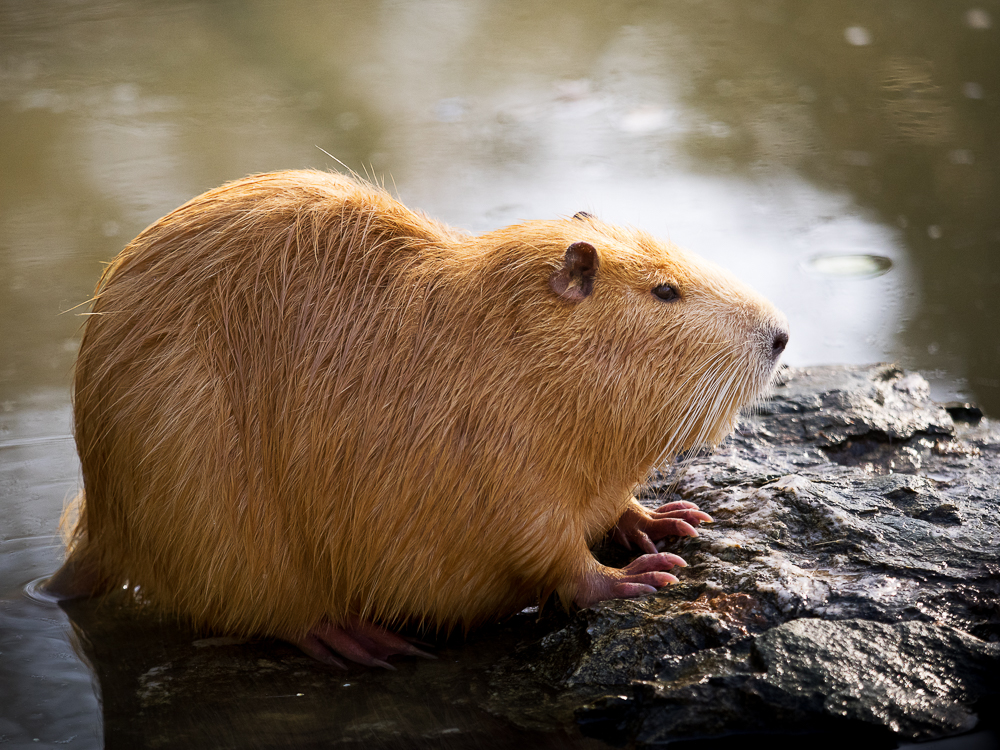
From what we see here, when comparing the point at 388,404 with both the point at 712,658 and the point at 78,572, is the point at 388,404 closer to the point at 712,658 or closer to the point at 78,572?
the point at 712,658

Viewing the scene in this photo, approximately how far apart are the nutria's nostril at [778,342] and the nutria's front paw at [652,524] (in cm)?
48

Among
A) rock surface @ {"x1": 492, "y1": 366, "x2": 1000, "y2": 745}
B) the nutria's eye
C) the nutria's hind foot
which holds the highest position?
the nutria's eye

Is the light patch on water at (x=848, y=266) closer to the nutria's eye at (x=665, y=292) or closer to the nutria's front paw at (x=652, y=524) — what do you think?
the nutria's front paw at (x=652, y=524)

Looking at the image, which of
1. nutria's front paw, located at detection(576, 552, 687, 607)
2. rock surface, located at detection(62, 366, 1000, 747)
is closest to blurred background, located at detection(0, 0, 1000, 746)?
rock surface, located at detection(62, 366, 1000, 747)

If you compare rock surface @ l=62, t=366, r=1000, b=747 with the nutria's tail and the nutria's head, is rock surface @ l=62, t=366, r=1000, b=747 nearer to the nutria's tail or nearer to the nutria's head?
the nutria's tail

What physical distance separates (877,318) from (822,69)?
11.6ft

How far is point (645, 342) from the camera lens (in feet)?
7.61

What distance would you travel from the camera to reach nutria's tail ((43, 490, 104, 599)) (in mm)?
2705

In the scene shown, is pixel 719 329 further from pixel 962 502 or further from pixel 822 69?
pixel 822 69

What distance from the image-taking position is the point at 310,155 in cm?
609

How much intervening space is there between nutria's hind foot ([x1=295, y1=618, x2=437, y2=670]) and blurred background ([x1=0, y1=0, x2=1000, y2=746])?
1.59 feet

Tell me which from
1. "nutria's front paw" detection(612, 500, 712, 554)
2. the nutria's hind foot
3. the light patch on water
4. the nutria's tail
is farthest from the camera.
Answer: the light patch on water

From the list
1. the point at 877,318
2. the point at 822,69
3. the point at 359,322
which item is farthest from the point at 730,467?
the point at 822,69

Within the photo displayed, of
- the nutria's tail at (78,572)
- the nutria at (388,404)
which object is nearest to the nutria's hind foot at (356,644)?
the nutria at (388,404)
